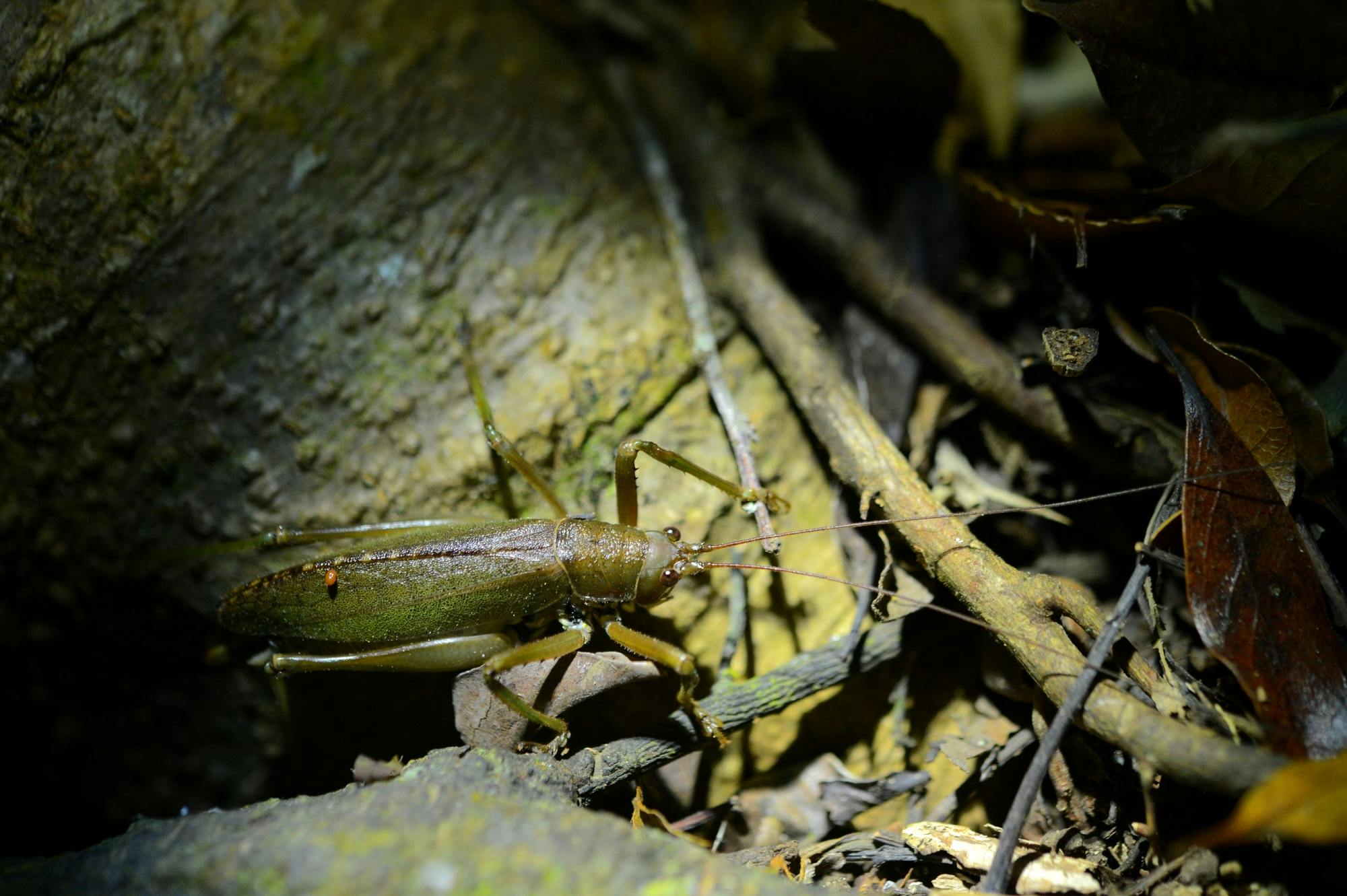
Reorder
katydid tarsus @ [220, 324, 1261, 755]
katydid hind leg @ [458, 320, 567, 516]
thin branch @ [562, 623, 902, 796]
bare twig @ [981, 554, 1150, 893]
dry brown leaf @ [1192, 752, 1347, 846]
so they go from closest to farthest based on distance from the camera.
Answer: dry brown leaf @ [1192, 752, 1347, 846] < bare twig @ [981, 554, 1150, 893] < thin branch @ [562, 623, 902, 796] < katydid tarsus @ [220, 324, 1261, 755] < katydid hind leg @ [458, 320, 567, 516]

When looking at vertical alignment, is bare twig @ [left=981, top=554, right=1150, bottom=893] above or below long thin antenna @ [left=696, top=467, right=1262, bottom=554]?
below

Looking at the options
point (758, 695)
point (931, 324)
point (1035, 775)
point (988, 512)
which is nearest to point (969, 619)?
point (988, 512)

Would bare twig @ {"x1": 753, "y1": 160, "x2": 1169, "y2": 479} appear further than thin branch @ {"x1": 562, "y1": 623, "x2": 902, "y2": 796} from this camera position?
Yes

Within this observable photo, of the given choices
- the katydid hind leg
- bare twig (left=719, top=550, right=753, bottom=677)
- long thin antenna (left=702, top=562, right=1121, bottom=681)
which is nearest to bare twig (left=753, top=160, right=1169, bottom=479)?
long thin antenna (left=702, top=562, right=1121, bottom=681)

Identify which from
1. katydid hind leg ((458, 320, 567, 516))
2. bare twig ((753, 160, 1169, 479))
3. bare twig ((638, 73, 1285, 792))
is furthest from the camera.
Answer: katydid hind leg ((458, 320, 567, 516))

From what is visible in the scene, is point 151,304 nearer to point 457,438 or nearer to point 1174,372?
point 457,438

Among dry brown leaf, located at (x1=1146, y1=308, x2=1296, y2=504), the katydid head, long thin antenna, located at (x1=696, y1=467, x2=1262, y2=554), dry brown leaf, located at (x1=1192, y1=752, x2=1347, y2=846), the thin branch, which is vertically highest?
dry brown leaf, located at (x1=1146, y1=308, x2=1296, y2=504)

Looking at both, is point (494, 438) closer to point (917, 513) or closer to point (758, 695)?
point (758, 695)

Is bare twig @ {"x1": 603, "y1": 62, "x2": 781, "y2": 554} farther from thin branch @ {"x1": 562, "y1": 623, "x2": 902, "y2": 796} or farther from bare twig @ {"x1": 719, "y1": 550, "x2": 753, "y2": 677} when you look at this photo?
thin branch @ {"x1": 562, "y1": 623, "x2": 902, "y2": 796}

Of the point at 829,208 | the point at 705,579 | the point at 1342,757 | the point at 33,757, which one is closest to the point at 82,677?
the point at 33,757
